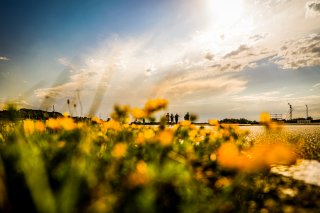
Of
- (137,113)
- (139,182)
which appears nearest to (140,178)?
(139,182)

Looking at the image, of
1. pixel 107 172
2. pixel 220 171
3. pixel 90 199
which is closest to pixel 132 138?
pixel 220 171

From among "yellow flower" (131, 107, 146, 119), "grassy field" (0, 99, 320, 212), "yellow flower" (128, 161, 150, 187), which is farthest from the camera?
"yellow flower" (131, 107, 146, 119)

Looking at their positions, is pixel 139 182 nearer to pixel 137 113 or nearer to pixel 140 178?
pixel 140 178

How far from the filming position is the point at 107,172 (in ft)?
4.81

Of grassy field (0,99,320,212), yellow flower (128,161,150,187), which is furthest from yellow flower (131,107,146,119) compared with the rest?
yellow flower (128,161,150,187)

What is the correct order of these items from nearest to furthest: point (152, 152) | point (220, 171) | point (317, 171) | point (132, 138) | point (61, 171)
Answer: point (61, 171) < point (152, 152) < point (220, 171) < point (317, 171) < point (132, 138)

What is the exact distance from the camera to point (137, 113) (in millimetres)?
2246

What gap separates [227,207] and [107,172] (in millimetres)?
651

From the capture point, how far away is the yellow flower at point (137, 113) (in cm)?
219

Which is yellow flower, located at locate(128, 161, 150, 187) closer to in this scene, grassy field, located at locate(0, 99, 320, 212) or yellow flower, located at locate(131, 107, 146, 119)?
grassy field, located at locate(0, 99, 320, 212)

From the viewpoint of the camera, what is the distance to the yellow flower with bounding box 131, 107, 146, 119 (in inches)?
86.3

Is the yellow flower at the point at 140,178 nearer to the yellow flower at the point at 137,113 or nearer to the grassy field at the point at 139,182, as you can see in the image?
the grassy field at the point at 139,182

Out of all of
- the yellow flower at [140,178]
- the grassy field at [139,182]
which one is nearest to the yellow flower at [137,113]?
the grassy field at [139,182]

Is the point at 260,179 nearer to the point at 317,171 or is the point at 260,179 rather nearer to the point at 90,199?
the point at 317,171
